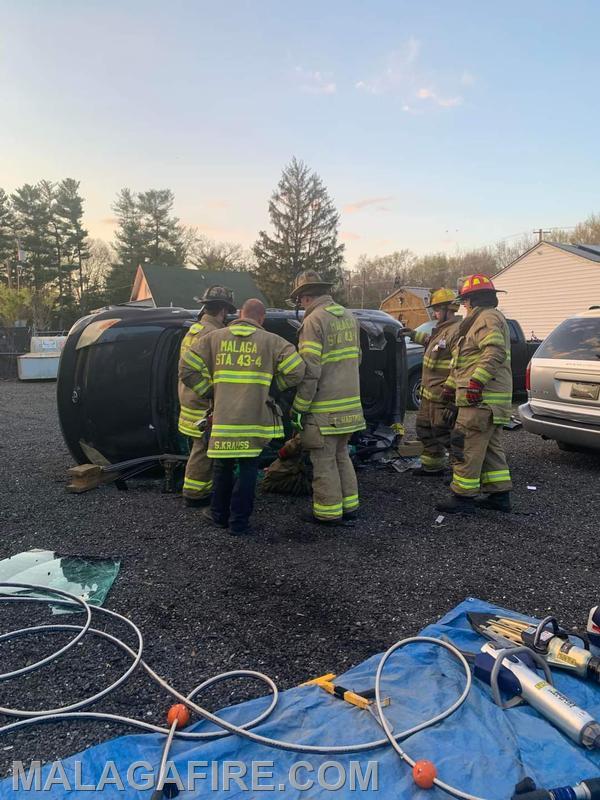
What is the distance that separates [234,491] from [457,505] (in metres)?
2.03

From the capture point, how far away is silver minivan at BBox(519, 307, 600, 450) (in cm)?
602

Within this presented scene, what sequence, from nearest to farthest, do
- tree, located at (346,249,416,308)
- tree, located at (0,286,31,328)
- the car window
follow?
the car window, tree, located at (0,286,31,328), tree, located at (346,249,416,308)

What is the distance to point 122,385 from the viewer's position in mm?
5559

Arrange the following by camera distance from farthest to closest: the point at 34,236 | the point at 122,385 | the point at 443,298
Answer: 1. the point at 34,236
2. the point at 443,298
3. the point at 122,385

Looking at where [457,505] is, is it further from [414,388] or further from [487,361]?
[414,388]

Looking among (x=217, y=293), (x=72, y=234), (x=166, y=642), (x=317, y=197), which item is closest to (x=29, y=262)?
(x=72, y=234)

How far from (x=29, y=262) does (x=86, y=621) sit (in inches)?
1758

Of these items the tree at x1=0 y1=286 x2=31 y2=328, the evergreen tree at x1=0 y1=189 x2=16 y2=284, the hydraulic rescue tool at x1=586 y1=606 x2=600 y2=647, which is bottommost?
the hydraulic rescue tool at x1=586 y1=606 x2=600 y2=647

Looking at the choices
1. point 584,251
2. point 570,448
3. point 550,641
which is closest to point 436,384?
point 570,448

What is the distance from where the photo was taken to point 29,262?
4191cm

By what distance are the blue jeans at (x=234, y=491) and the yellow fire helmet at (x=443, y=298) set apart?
2964 mm

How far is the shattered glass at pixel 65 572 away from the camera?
355 cm

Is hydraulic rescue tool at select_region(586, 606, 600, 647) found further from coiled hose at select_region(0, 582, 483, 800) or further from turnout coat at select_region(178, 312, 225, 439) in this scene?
turnout coat at select_region(178, 312, 225, 439)

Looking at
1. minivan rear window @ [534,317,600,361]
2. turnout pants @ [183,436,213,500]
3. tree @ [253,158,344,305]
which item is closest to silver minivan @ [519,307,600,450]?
minivan rear window @ [534,317,600,361]
